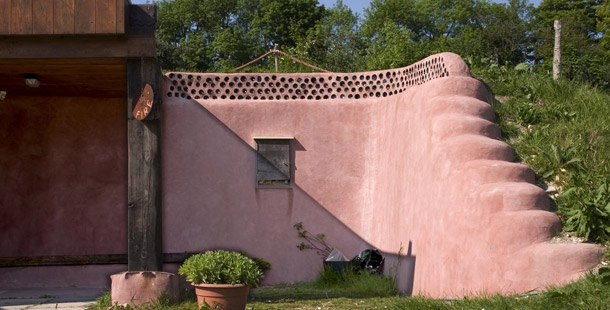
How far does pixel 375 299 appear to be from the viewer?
27.9 feet

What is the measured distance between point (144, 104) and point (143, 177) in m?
0.77

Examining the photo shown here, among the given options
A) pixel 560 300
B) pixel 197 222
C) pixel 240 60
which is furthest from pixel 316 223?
pixel 240 60

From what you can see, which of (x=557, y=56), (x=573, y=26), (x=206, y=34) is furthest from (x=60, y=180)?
(x=573, y=26)

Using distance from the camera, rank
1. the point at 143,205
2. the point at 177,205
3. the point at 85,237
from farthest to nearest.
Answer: the point at 85,237, the point at 177,205, the point at 143,205

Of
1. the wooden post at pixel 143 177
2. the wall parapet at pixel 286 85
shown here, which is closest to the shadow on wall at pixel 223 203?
the wall parapet at pixel 286 85

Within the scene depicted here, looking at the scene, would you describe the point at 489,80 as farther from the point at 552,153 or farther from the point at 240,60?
the point at 240,60

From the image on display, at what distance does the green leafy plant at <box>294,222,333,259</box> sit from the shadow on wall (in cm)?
6

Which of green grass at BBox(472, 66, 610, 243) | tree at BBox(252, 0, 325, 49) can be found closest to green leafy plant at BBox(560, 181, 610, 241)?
green grass at BBox(472, 66, 610, 243)

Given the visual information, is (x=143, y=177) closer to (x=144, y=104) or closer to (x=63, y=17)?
(x=144, y=104)

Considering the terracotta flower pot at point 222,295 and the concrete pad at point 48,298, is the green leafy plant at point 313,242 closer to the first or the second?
the concrete pad at point 48,298

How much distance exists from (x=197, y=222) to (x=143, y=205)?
211 cm

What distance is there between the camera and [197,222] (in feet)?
34.3

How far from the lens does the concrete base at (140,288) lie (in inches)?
314

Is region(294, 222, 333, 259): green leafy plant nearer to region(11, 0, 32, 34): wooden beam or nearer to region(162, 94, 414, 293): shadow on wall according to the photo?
region(162, 94, 414, 293): shadow on wall
